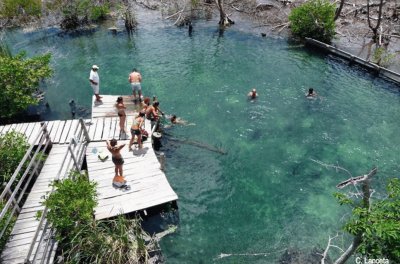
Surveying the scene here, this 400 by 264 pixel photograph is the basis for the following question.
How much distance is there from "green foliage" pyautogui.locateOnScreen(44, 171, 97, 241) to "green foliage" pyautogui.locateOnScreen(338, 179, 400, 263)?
29.4ft

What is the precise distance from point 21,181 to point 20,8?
3157 cm

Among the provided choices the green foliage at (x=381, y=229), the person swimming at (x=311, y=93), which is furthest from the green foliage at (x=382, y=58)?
the green foliage at (x=381, y=229)

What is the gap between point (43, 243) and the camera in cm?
1244

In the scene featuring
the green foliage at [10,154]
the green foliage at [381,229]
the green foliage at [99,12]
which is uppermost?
the green foliage at [381,229]

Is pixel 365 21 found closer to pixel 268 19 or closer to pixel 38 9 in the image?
pixel 268 19

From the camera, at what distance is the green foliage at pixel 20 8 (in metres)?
36.8

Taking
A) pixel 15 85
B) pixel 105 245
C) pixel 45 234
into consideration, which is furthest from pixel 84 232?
pixel 15 85

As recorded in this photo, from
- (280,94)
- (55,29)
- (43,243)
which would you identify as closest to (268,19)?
(280,94)

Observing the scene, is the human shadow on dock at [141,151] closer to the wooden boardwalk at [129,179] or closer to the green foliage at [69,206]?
the wooden boardwalk at [129,179]

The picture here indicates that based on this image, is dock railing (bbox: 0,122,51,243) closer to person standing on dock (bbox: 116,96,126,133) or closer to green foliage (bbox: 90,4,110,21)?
person standing on dock (bbox: 116,96,126,133)

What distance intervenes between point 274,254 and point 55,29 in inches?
1309

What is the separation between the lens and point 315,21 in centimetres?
3234

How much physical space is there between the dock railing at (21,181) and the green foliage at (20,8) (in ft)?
84.8

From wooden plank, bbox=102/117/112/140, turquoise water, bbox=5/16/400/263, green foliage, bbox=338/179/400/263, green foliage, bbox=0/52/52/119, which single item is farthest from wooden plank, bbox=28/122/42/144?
green foliage, bbox=338/179/400/263
